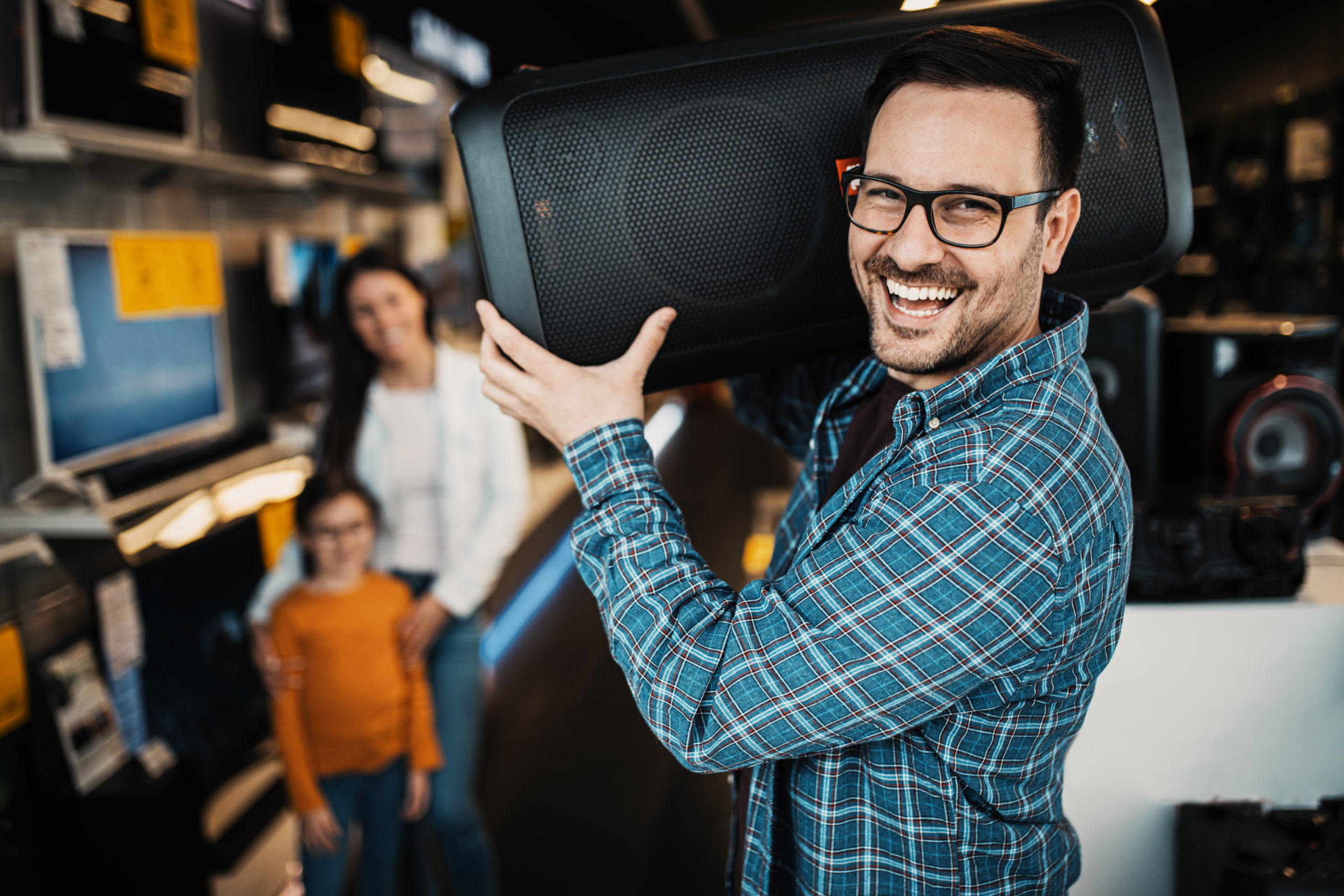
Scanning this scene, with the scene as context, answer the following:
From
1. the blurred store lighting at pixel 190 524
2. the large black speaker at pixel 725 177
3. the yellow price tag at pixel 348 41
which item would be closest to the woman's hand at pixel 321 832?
the blurred store lighting at pixel 190 524

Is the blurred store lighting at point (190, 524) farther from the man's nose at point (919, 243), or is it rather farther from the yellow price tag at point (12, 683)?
the man's nose at point (919, 243)

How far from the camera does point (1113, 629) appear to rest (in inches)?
31.5

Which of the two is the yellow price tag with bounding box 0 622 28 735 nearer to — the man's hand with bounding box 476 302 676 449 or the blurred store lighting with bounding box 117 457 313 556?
the blurred store lighting with bounding box 117 457 313 556

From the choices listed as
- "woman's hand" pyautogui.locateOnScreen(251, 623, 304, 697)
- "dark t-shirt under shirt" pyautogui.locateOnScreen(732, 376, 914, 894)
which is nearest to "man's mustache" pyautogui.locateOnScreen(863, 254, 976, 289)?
"dark t-shirt under shirt" pyautogui.locateOnScreen(732, 376, 914, 894)

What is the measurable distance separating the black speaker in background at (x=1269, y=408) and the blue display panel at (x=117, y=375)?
1.99 m

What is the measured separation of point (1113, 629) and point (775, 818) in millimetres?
356

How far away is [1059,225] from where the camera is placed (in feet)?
2.67

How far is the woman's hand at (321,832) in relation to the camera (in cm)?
165

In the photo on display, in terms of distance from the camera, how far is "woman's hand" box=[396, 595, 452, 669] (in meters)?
1.75

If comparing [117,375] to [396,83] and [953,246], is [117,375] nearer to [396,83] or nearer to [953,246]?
[953,246]

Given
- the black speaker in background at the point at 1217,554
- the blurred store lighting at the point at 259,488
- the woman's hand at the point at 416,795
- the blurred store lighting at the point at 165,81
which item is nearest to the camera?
the black speaker in background at the point at 1217,554

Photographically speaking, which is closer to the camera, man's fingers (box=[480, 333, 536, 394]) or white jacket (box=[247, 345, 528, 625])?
man's fingers (box=[480, 333, 536, 394])

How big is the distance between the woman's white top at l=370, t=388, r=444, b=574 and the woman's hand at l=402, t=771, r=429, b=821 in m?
0.39

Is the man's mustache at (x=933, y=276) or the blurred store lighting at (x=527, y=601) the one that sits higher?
the man's mustache at (x=933, y=276)
